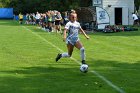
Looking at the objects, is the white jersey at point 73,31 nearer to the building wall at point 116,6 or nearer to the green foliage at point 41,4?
the building wall at point 116,6

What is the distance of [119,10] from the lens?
189 feet

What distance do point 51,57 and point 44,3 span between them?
261ft

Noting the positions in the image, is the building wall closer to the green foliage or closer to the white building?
the white building

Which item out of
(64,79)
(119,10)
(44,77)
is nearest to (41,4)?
(119,10)

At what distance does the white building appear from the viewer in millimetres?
56562

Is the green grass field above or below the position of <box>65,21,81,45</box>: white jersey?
below

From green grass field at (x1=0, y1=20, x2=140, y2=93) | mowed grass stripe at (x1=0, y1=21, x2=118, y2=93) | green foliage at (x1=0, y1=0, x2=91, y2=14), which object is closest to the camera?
mowed grass stripe at (x1=0, y1=21, x2=118, y2=93)

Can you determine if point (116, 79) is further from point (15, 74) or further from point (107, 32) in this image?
point (107, 32)

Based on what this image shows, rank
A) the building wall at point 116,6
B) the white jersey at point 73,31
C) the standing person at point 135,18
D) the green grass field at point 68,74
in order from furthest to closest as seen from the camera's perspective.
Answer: the building wall at point 116,6 → the standing person at point 135,18 → the white jersey at point 73,31 → the green grass field at point 68,74

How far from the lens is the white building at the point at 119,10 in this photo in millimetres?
56562

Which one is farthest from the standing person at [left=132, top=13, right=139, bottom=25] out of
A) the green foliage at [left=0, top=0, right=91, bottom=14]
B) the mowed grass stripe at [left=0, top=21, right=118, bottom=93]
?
the mowed grass stripe at [left=0, top=21, right=118, bottom=93]

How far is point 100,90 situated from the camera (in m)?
11.2


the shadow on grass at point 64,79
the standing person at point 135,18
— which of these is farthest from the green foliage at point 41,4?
the shadow on grass at point 64,79

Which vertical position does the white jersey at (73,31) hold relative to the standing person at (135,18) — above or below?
above
